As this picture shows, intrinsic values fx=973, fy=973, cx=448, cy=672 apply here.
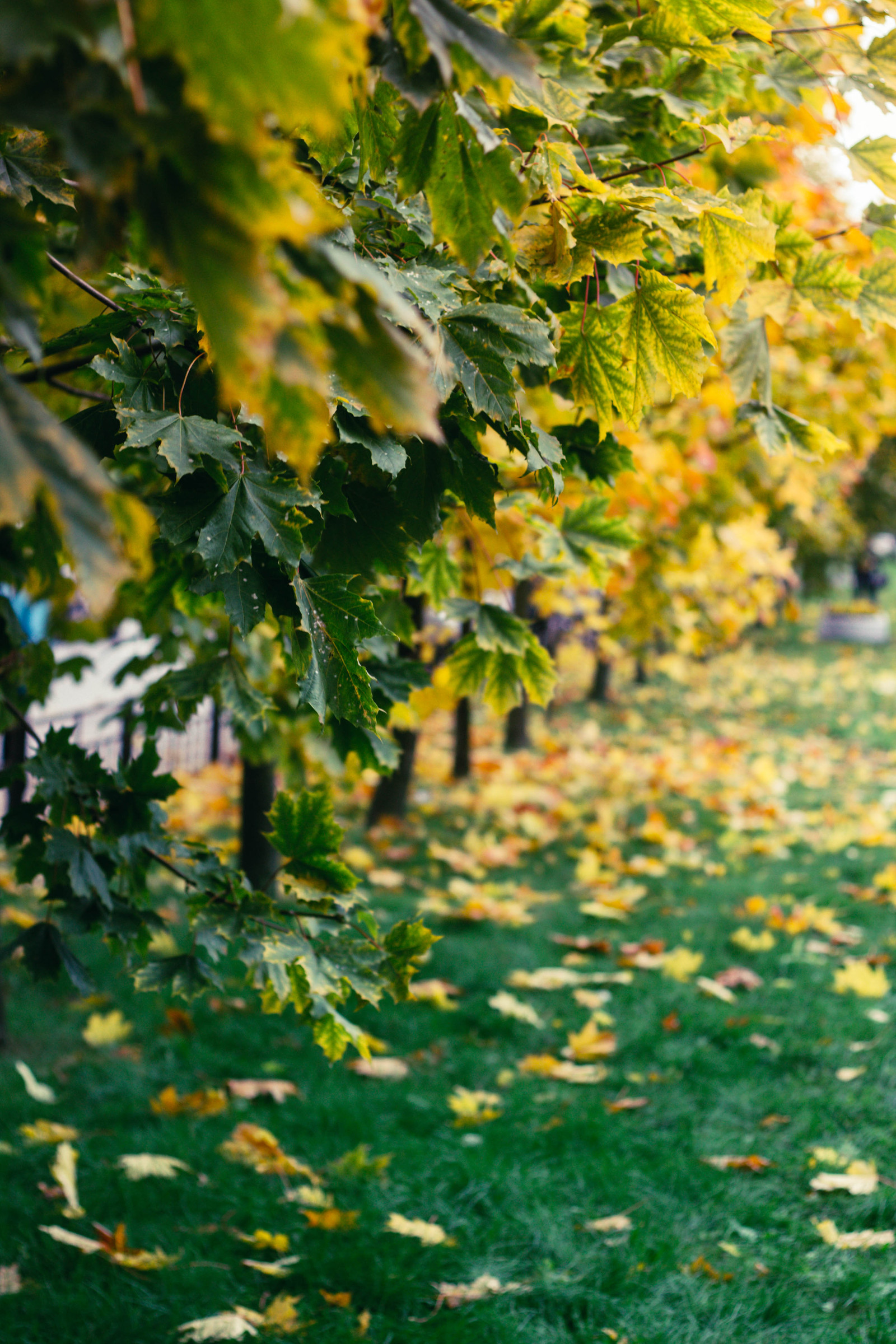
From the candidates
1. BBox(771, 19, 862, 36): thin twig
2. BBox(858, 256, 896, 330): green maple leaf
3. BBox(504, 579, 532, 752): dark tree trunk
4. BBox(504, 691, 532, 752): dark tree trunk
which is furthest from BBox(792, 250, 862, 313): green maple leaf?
BBox(504, 691, 532, 752): dark tree trunk

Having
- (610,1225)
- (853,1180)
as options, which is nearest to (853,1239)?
(853,1180)

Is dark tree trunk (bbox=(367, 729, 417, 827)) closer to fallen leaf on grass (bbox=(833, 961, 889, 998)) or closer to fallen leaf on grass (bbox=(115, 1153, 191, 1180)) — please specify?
fallen leaf on grass (bbox=(833, 961, 889, 998))

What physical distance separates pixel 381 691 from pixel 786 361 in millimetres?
3498

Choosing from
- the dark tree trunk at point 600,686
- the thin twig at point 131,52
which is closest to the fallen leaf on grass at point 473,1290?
the thin twig at point 131,52

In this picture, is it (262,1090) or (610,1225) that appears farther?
(262,1090)

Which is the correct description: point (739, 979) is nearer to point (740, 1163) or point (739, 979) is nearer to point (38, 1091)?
point (740, 1163)

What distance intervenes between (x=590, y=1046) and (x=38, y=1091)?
71.7 inches

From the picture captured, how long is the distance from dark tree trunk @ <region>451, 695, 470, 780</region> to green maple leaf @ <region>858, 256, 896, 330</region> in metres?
5.65

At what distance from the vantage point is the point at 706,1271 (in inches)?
87.9

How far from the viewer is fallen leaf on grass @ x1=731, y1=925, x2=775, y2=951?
4207mm

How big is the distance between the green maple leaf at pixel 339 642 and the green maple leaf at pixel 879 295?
114 centimetres

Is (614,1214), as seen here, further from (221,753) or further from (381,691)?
(221,753)

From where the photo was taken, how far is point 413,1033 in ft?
11.8

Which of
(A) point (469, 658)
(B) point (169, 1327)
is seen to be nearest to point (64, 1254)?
(B) point (169, 1327)
